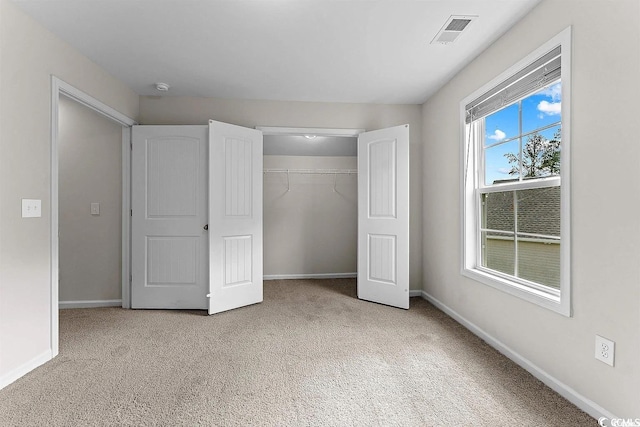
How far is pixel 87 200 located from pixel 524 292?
13.6 ft

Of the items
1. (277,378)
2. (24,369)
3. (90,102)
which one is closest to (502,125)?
(277,378)

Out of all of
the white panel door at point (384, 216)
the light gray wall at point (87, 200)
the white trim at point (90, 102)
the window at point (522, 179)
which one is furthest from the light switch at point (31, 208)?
the window at point (522, 179)

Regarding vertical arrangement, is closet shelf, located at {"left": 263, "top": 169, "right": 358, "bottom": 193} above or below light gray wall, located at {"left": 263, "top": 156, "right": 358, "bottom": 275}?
above

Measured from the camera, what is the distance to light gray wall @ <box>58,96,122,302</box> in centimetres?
346

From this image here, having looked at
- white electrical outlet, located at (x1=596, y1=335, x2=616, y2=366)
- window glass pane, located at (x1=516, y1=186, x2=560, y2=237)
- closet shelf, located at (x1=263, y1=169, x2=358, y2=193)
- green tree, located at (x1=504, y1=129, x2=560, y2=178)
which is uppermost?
closet shelf, located at (x1=263, y1=169, x2=358, y2=193)

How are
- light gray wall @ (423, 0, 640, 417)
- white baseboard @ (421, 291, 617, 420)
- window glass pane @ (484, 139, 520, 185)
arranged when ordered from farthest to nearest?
window glass pane @ (484, 139, 520, 185) → white baseboard @ (421, 291, 617, 420) → light gray wall @ (423, 0, 640, 417)

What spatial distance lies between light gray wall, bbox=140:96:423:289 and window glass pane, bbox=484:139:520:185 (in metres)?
1.21

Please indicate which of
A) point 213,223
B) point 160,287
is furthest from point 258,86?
point 160,287

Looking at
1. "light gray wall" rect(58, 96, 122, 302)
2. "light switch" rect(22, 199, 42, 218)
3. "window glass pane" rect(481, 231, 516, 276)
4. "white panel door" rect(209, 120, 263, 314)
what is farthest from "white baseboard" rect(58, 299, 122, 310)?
"window glass pane" rect(481, 231, 516, 276)

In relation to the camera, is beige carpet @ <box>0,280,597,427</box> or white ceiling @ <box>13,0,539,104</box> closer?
beige carpet @ <box>0,280,597,427</box>

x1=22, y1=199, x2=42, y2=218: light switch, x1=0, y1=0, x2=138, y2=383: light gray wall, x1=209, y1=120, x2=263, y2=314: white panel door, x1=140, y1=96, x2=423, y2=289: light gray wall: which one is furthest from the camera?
x1=140, y1=96, x2=423, y2=289: light gray wall

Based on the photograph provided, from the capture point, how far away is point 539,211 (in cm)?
219

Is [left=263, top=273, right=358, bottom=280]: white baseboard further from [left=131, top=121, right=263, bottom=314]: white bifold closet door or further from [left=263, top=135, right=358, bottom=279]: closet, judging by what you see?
[left=131, top=121, right=263, bottom=314]: white bifold closet door

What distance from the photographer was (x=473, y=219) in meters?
2.94
